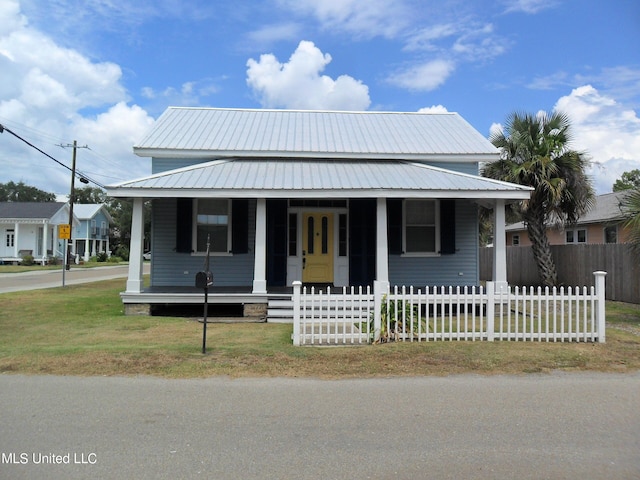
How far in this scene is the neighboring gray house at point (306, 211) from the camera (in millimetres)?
11844

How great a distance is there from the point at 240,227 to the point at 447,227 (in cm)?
566

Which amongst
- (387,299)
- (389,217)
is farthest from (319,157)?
(387,299)

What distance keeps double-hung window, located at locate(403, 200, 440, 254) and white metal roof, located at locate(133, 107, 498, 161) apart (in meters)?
1.61

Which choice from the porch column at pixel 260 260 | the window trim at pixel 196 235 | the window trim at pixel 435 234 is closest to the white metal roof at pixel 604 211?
the window trim at pixel 435 234

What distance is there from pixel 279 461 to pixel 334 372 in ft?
9.49

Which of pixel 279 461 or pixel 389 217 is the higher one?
pixel 389 217

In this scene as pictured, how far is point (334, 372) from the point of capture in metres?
6.92

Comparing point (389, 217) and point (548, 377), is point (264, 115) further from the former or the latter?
point (548, 377)

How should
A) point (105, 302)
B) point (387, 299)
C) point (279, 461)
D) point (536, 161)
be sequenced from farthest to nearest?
point (536, 161) → point (105, 302) → point (387, 299) → point (279, 461)

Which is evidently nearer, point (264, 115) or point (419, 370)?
point (419, 370)

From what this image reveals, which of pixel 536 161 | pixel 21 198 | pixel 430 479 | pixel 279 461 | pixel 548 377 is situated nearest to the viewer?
pixel 430 479

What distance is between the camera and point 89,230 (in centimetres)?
5850

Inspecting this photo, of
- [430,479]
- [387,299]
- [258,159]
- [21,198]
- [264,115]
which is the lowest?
[430,479]

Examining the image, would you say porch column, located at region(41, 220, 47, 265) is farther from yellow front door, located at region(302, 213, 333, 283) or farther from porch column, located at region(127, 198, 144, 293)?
yellow front door, located at region(302, 213, 333, 283)
